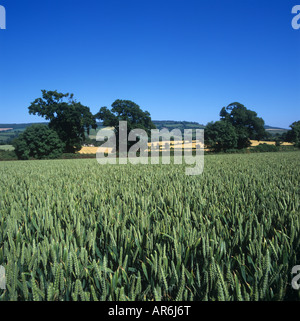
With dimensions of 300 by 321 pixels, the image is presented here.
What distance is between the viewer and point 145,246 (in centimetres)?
159

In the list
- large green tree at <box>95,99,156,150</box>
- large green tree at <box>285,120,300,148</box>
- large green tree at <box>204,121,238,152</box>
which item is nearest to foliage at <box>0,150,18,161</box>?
large green tree at <box>95,99,156,150</box>

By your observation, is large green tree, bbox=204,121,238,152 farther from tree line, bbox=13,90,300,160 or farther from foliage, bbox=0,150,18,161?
foliage, bbox=0,150,18,161

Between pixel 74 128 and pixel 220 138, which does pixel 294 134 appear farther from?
pixel 74 128

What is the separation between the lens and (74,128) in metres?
48.7

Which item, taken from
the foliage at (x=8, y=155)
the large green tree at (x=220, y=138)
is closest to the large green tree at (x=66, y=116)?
the foliage at (x=8, y=155)

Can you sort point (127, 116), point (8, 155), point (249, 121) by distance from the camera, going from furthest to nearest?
point (249, 121) < point (127, 116) < point (8, 155)

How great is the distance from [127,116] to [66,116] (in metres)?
14.0

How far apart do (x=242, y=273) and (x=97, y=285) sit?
796mm

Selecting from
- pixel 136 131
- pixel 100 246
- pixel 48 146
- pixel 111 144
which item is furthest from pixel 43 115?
pixel 100 246

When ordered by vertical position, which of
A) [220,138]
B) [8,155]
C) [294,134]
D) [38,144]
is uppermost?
[294,134]

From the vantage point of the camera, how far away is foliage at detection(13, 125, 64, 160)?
43625 mm

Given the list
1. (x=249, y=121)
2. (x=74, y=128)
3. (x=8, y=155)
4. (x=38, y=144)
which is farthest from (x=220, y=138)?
(x=8, y=155)

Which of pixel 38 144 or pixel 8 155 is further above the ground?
pixel 38 144

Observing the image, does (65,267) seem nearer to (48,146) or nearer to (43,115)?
(48,146)
